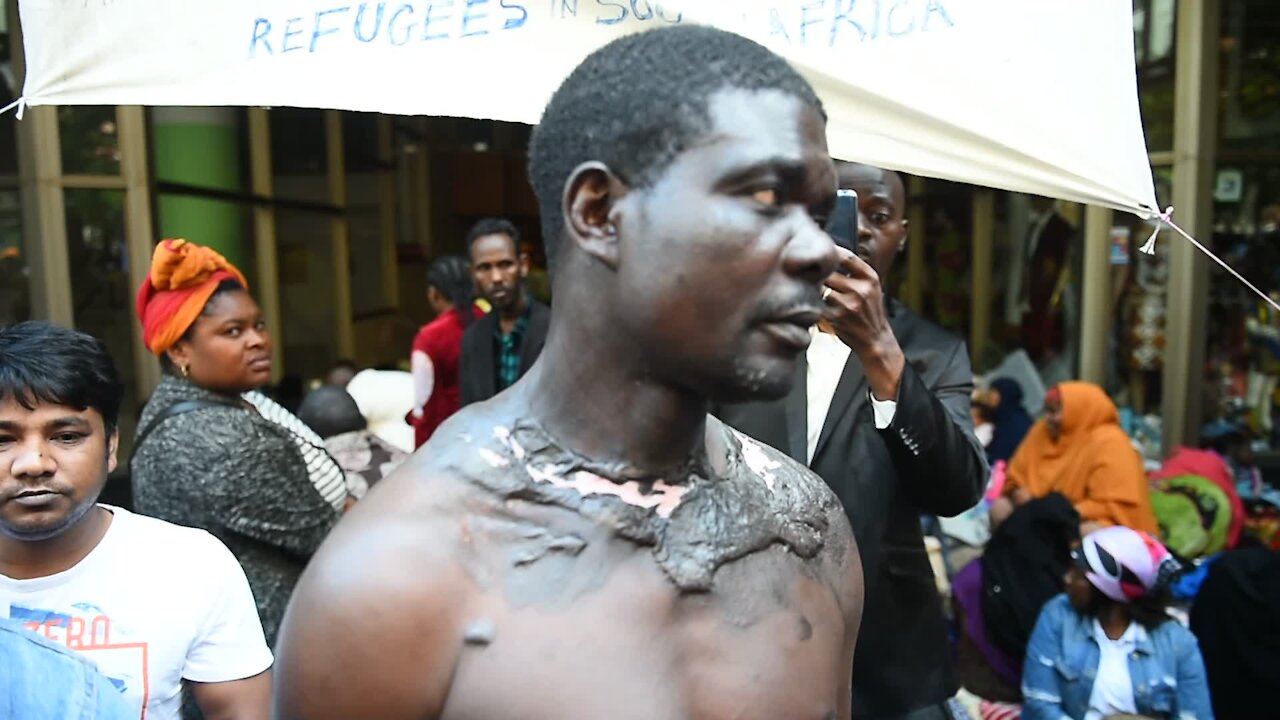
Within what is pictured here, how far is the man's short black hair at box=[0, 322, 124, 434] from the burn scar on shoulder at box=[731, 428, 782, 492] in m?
1.22

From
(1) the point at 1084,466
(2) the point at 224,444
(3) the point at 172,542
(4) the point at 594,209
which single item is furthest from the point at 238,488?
(1) the point at 1084,466

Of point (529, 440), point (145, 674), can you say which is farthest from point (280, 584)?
point (529, 440)

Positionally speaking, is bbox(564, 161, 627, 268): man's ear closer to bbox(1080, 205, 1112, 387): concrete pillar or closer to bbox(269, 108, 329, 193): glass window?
bbox(1080, 205, 1112, 387): concrete pillar

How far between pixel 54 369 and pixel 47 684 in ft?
1.94

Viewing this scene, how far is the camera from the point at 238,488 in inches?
105

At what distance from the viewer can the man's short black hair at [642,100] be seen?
3.94ft

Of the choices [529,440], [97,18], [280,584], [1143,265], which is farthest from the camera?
[1143,265]

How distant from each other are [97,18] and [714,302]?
5.36 ft

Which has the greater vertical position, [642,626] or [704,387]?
[704,387]

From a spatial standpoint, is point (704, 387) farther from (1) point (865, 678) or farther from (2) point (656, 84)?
(1) point (865, 678)

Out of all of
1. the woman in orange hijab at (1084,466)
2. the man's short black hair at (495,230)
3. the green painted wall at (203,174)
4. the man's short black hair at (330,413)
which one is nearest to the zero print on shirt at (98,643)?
the man's short black hair at (330,413)

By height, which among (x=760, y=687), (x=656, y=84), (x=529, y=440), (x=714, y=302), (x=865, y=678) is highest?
(x=656, y=84)

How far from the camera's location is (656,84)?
1214 millimetres

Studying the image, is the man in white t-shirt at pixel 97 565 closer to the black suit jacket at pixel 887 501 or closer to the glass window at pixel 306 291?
the black suit jacket at pixel 887 501
